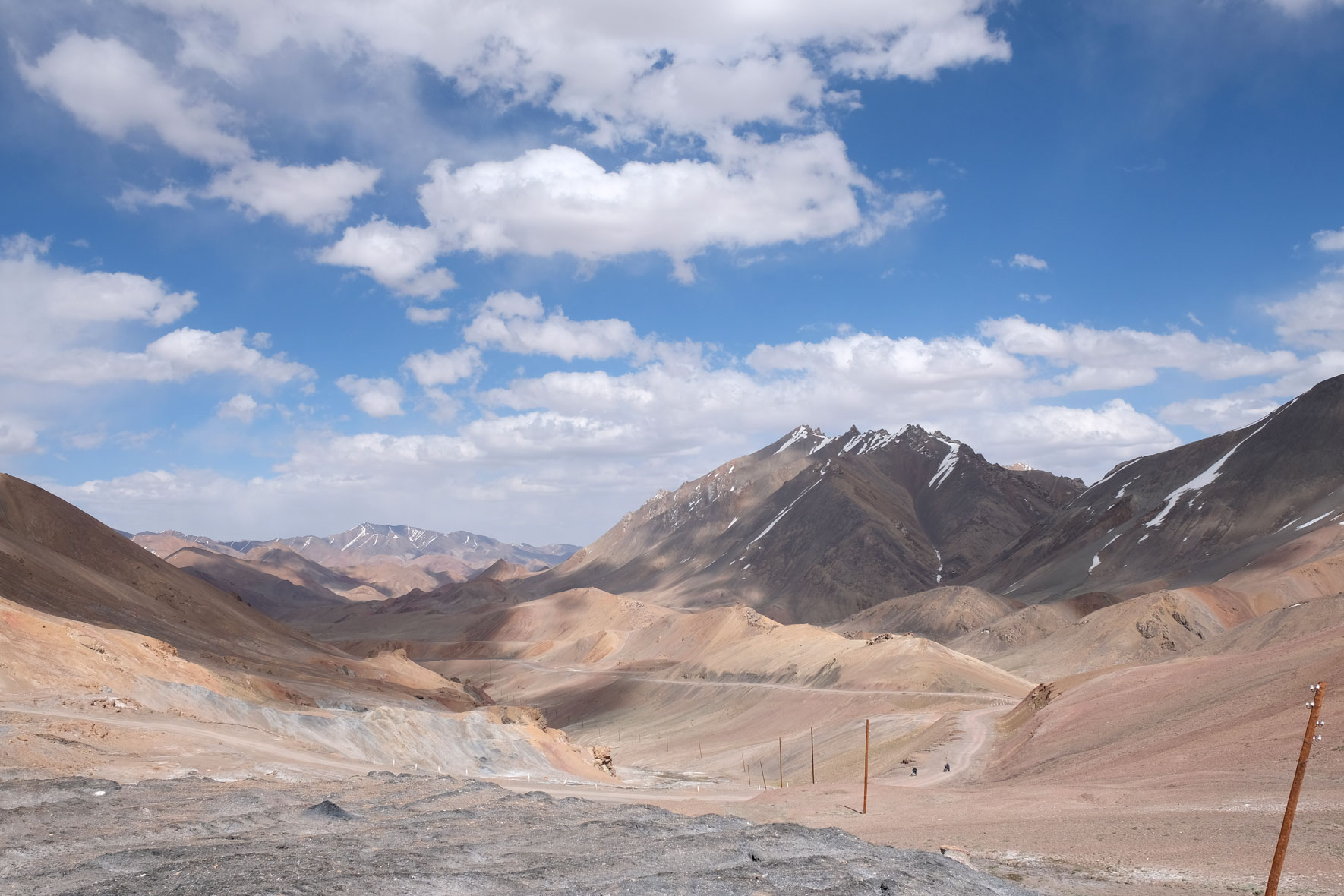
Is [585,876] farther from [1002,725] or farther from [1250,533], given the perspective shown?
[1250,533]

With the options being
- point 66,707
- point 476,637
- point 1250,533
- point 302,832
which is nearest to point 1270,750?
point 302,832

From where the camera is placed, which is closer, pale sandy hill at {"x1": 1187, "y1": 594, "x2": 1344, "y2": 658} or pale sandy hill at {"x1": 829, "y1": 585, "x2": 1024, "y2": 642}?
pale sandy hill at {"x1": 1187, "y1": 594, "x2": 1344, "y2": 658}

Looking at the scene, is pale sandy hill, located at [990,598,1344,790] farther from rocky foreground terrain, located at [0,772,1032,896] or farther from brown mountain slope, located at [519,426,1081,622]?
brown mountain slope, located at [519,426,1081,622]

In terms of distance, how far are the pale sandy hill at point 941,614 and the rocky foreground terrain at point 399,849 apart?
96130 millimetres

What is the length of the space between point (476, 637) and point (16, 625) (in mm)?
117052

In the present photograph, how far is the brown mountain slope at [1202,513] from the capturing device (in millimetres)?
112688

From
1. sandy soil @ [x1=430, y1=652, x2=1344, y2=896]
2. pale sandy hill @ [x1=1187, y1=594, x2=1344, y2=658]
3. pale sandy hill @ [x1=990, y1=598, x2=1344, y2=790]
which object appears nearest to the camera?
sandy soil @ [x1=430, y1=652, x2=1344, y2=896]

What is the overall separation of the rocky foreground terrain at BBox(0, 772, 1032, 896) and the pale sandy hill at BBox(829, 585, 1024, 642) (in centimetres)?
9613

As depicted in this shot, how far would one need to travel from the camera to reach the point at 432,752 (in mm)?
42344

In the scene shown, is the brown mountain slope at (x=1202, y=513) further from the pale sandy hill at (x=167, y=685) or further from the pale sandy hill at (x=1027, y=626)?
the pale sandy hill at (x=167, y=685)

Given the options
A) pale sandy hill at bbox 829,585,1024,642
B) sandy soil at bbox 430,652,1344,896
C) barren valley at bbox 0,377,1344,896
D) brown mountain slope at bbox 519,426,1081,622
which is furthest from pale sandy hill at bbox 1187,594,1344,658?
brown mountain slope at bbox 519,426,1081,622

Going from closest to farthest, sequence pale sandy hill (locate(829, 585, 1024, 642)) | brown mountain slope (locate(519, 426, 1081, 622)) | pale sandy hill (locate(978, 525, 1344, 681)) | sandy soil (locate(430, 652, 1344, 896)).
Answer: sandy soil (locate(430, 652, 1344, 896)), pale sandy hill (locate(978, 525, 1344, 681)), pale sandy hill (locate(829, 585, 1024, 642)), brown mountain slope (locate(519, 426, 1081, 622))

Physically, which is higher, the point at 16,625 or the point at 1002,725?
the point at 16,625

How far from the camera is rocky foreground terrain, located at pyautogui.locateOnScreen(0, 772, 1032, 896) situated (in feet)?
44.9
